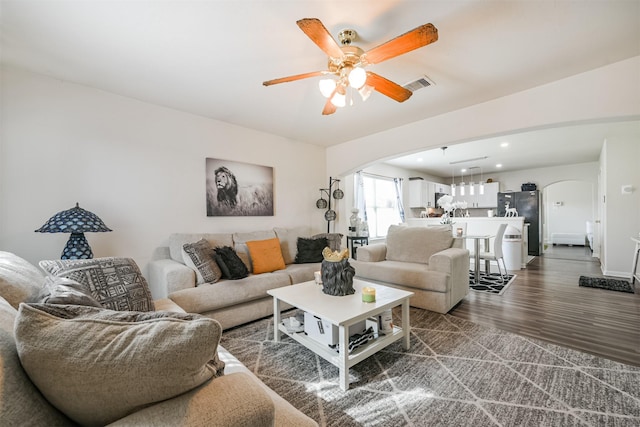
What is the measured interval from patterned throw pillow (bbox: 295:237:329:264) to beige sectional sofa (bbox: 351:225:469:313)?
0.53 meters

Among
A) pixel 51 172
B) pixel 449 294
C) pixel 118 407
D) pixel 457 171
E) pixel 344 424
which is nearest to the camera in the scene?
pixel 118 407

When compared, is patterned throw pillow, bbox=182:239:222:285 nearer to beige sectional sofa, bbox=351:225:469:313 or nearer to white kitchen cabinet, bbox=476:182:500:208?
beige sectional sofa, bbox=351:225:469:313

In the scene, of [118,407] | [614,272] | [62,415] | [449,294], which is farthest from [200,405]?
[614,272]

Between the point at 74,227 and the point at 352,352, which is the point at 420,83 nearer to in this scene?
the point at 352,352

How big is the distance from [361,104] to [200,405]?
318 centimetres

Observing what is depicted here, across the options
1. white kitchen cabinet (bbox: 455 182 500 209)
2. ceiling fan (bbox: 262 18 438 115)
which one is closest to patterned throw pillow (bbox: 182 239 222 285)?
ceiling fan (bbox: 262 18 438 115)

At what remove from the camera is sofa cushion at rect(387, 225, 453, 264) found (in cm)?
348

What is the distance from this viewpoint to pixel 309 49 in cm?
206

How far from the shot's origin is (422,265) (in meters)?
3.41

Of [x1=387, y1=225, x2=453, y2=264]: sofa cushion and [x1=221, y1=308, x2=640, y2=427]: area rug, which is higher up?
[x1=387, y1=225, x2=453, y2=264]: sofa cushion

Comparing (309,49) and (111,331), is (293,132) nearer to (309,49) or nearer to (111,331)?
(309,49)

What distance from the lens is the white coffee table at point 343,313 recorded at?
1.73m

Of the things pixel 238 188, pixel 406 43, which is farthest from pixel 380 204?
pixel 406 43

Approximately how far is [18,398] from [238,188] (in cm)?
340
